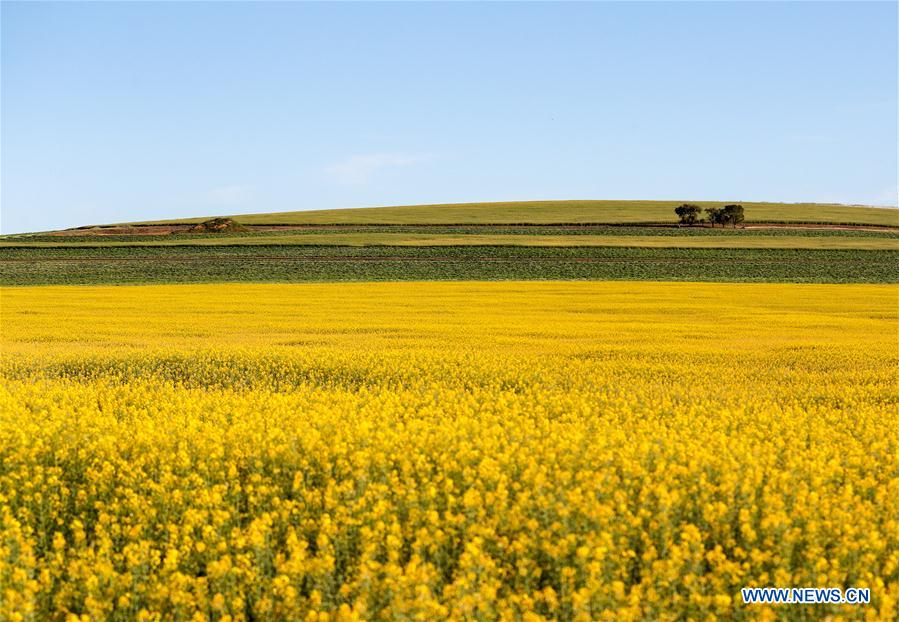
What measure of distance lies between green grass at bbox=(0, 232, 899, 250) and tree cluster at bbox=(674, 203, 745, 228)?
8086mm

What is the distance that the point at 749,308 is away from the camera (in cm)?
2678

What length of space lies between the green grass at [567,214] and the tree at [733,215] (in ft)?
19.0

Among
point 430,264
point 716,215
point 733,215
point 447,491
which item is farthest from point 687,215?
point 447,491

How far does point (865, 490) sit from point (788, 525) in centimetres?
131

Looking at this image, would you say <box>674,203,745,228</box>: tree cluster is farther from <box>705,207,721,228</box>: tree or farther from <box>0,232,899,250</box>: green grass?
<box>0,232,899,250</box>: green grass

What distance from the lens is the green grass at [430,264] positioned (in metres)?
42.5

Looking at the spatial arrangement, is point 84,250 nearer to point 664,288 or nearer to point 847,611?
point 664,288

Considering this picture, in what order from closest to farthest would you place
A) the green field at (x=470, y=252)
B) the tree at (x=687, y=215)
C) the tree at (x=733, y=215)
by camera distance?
the green field at (x=470, y=252) < the tree at (x=733, y=215) < the tree at (x=687, y=215)

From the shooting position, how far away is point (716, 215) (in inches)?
2813

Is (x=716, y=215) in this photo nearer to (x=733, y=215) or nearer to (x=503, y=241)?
(x=733, y=215)

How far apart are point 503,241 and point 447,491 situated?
2014 inches

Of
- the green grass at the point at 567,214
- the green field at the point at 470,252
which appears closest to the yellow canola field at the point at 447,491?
the green field at the point at 470,252

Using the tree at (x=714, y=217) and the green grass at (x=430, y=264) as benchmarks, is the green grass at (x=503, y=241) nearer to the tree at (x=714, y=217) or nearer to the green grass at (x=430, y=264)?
the green grass at (x=430, y=264)

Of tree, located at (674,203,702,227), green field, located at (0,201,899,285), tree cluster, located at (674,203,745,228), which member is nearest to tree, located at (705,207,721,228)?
tree cluster, located at (674,203,745,228)
